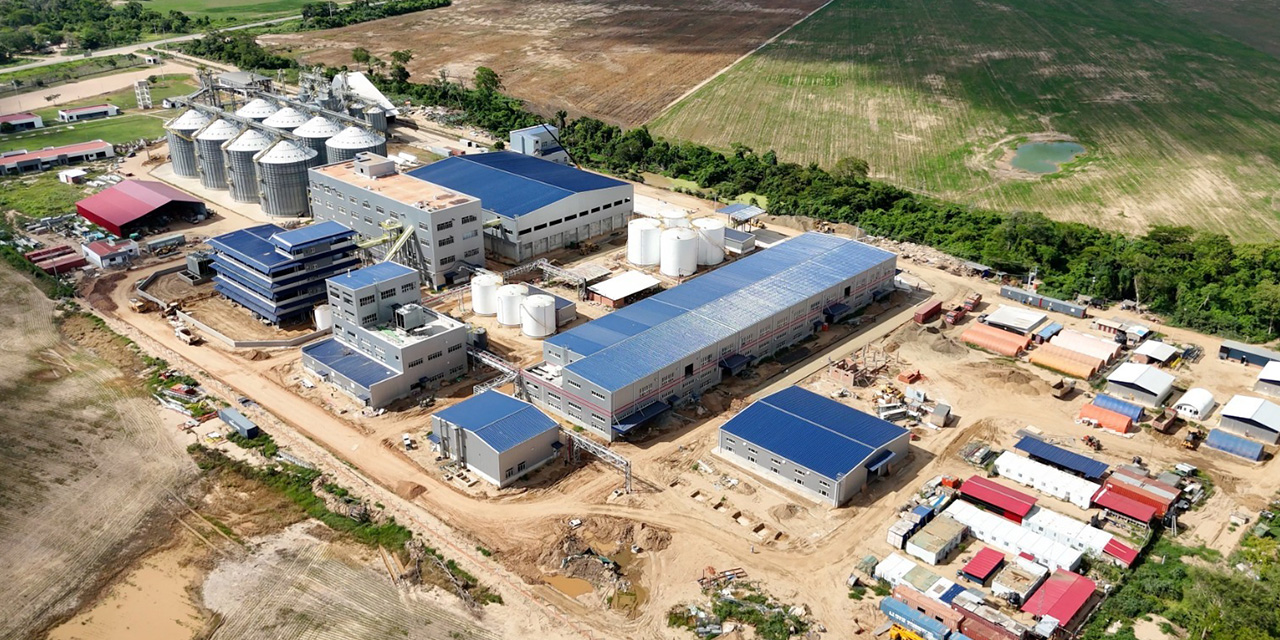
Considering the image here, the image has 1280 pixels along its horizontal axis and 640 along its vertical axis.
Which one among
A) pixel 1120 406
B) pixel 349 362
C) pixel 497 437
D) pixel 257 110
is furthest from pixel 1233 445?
pixel 257 110

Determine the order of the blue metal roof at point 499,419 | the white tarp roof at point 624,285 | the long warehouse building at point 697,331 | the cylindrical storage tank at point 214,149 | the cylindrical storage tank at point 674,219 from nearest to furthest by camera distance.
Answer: the blue metal roof at point 499,419, the long warehouse building at point 697,331, the white tarp roof at point 624,285, the cylindrical storage tank at point 674,219, the cylindrical storage tank at point 214,149

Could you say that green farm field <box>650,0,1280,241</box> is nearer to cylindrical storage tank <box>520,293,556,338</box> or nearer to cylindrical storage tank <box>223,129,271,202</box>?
cylindrical storage tank <box>520,293,556,338</box>

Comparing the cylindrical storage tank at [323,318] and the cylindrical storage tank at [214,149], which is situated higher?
the cylindrical storage tank at [214,149]

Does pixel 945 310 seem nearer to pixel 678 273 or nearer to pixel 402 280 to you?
pixel 678 273

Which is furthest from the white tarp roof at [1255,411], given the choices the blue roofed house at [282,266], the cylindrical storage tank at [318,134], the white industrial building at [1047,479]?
the cylindrical storage tank at [318,134]

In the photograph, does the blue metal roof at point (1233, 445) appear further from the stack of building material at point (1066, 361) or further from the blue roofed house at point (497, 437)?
the blue roofed house at point (497, 437)

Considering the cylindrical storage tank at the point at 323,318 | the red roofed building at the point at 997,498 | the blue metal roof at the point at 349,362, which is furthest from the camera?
the cylindrical storage tank at the point at 323,318

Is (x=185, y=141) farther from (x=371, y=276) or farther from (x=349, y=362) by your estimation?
(x=349, y=362)

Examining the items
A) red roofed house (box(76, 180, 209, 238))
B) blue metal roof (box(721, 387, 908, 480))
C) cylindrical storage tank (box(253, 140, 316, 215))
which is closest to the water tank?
blue metal roof (box(721, 387, 908, 480))
